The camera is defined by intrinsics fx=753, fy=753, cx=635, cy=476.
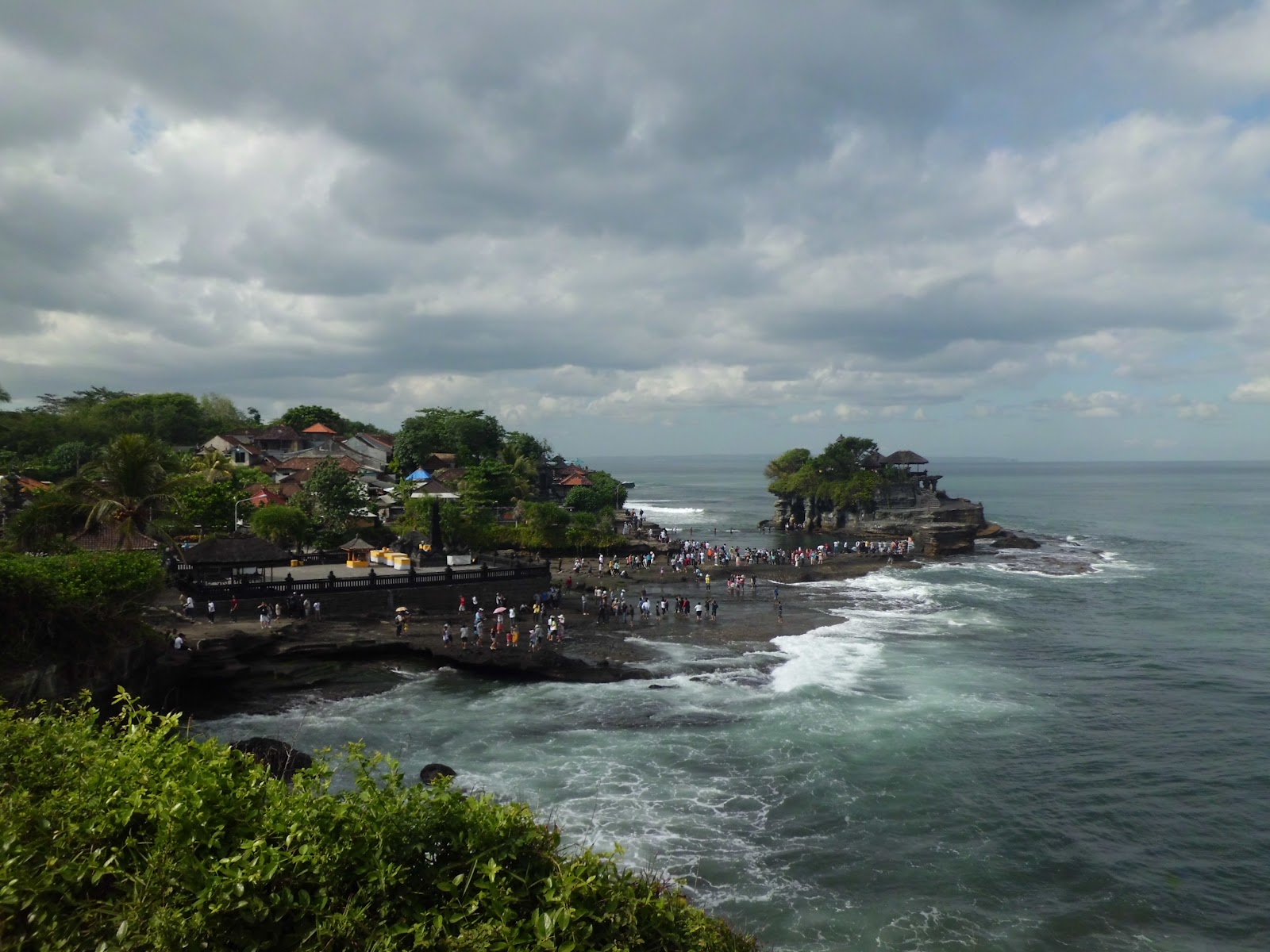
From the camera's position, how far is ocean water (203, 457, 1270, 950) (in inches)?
517

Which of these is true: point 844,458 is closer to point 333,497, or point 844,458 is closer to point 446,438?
point 446,438

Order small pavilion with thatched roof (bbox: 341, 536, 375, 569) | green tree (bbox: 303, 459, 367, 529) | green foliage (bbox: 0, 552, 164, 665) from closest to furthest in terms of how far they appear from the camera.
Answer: green foliage (bbox: 0, 552, 164, 665) < small pavilion with thatched roof (bbox: 341, 536, 375, 569) < green tree (bbox: 303, 459, 367, 529)

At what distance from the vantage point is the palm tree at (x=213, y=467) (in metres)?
51.1

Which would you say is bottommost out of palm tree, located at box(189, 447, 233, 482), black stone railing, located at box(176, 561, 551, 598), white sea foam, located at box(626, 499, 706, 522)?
white sea foam, located at box(626, 499, 706, 522)

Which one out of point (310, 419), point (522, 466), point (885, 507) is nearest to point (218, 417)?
point (310, 419)

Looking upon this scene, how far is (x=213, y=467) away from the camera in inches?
2077

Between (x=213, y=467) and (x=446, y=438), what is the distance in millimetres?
32200

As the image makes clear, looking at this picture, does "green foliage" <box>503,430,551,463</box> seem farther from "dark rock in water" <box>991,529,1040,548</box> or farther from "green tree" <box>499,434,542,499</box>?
"dark rock in water" <box>991,529,1040,548</box>

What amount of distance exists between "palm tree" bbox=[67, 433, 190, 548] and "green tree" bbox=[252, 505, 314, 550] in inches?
494

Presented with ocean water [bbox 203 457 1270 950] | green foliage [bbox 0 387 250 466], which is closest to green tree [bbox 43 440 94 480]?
green foliage [bbox 0 387 250 466]

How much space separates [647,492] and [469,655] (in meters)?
130

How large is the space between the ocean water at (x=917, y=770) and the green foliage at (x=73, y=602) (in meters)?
3.83

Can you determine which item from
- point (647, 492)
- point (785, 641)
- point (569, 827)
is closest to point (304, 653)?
point (569, 827)

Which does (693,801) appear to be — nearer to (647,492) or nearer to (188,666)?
(188,666)
